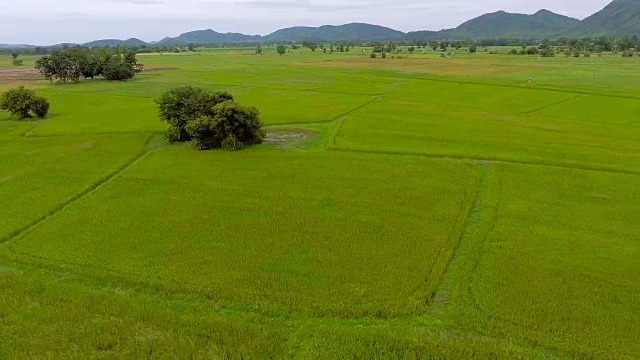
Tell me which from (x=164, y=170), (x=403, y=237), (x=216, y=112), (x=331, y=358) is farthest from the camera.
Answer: (x=216, y=112)

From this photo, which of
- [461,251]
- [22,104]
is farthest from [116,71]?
[461,251]

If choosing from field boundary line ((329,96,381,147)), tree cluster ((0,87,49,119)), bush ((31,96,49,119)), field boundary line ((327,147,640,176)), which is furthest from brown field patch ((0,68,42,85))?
field boundary line ((327,147,640,176))

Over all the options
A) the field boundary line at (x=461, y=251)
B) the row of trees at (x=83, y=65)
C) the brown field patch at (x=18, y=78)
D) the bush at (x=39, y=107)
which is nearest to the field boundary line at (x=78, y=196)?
the field boundary line at (x=461, y=251)

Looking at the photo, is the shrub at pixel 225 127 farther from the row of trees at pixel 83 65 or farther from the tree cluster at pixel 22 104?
the row of trees at pixel 83 65

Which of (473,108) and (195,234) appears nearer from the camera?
(195,234)

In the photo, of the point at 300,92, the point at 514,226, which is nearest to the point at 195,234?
the point at 514,226

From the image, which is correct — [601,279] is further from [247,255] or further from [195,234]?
[195,234]

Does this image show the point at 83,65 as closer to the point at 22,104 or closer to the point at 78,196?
the point at 22,104
